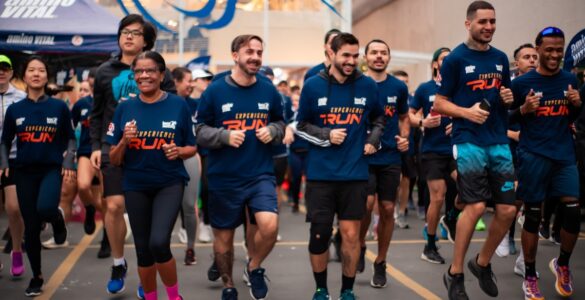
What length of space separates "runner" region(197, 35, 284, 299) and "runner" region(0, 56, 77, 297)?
5.87 feet

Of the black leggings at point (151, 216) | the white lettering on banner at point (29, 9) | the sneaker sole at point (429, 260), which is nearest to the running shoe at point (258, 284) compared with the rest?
the black leggings at point (151, 216)

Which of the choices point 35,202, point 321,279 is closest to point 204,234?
point 35,202

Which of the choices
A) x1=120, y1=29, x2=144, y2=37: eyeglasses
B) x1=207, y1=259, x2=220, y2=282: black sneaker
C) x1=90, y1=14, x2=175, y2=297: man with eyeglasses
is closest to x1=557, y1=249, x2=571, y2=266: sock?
x1=207, y1=259, x2=220, y2=282: black sneaker

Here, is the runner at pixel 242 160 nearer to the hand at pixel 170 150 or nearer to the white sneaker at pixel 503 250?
the hand at pixel 170 150

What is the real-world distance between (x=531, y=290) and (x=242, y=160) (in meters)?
2.54

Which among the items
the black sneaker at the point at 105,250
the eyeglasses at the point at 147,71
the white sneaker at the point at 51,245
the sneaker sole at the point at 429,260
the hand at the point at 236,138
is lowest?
the white sneaker at the point at 51,245

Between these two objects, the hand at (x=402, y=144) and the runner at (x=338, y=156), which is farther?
the hand at (x=402, y=144)

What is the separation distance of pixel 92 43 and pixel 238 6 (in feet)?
33.2

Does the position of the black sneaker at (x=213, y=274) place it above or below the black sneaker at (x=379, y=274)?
below

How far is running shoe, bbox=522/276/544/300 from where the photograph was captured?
21.0 feet

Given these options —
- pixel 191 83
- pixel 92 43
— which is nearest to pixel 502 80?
pixel 191 83

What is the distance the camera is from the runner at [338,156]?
6.24 meters

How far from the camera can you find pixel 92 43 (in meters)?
12.1

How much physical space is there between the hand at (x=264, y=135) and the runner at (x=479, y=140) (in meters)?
1.34
